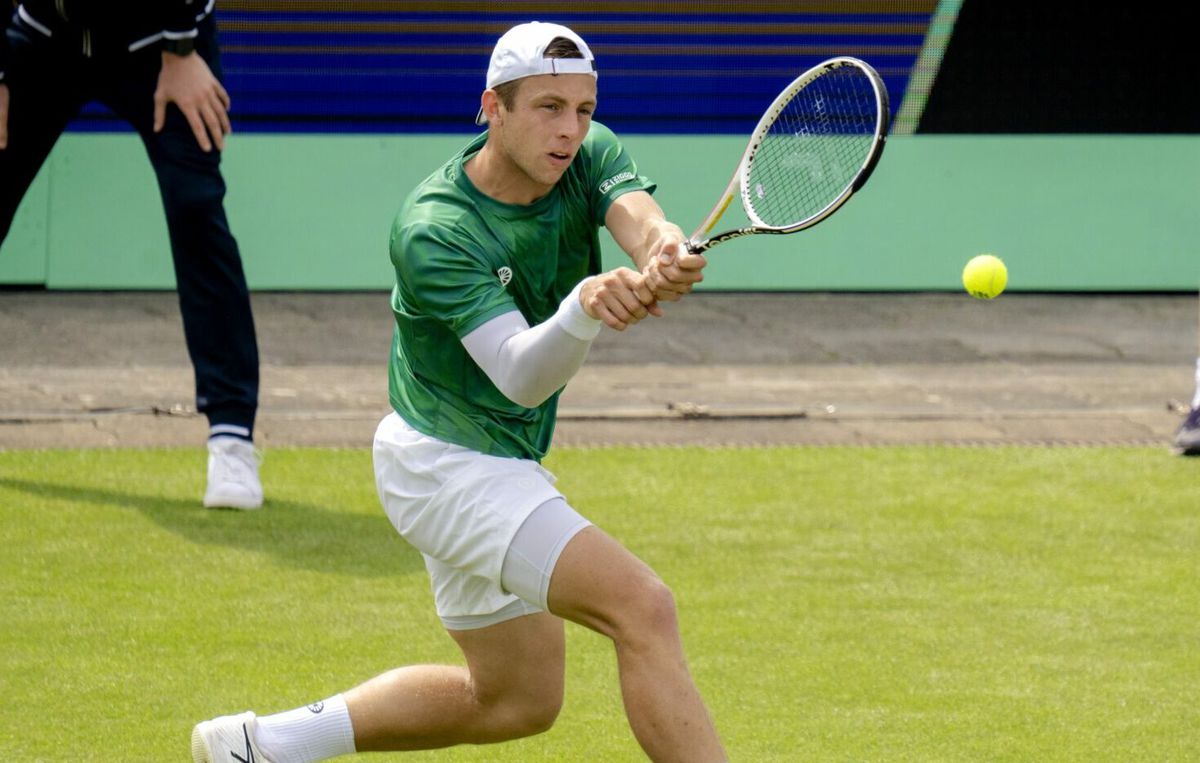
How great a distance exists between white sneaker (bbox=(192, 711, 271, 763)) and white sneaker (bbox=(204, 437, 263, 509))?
8.86 feet

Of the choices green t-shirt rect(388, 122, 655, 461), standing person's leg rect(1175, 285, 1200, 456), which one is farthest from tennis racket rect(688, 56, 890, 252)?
standing person's leg rect(1175, 285, 1200, 456)

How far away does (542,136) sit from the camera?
12.8ft

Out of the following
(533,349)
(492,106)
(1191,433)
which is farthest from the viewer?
(1191,433)

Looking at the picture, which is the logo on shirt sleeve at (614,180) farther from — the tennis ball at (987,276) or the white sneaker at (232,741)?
the tennis ball at (987,276)

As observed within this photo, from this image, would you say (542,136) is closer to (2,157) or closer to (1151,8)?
(2,157)

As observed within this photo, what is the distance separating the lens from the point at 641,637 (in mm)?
3656

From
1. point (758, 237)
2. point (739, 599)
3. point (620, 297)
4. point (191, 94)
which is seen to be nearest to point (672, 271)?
point (620, 297)

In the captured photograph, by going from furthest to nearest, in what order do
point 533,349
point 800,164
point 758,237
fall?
point 758,237
point 800,164
point 533,349

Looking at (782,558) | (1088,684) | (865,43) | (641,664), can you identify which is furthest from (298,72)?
(641,664)

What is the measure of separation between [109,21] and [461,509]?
3.54 meters

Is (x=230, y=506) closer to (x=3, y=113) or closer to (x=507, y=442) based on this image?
(x=3, y=113)

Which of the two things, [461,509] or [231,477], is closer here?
[461,509]

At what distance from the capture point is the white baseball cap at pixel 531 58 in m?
3.91

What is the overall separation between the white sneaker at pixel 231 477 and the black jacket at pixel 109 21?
1.44 m
